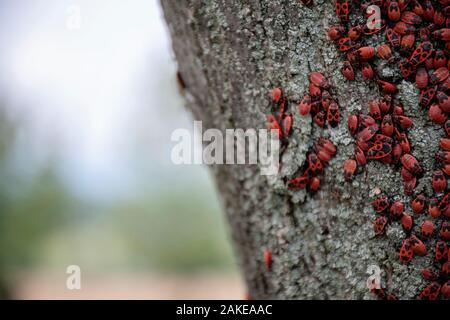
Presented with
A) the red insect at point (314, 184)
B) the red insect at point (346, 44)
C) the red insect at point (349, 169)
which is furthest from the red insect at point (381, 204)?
the red insect at point (346, 44)

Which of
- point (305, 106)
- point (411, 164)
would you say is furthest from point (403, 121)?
point (305, 106)

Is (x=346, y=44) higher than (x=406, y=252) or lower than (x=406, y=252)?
higher

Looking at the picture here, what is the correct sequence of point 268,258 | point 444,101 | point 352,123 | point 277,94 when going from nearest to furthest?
point 444,101
point 352,123
point 277,94
point 268,258

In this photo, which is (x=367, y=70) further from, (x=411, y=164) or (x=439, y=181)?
(x=439, y=181)

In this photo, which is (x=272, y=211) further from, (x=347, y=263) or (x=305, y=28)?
(x=305, y=28)

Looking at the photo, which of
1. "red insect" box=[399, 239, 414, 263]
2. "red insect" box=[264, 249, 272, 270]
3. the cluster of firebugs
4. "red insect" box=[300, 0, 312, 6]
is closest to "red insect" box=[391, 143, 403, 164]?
the cluster of firebugs
